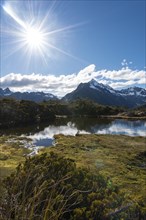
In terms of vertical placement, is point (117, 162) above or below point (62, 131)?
below

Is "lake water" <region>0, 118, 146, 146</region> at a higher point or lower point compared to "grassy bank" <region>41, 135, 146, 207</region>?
higher

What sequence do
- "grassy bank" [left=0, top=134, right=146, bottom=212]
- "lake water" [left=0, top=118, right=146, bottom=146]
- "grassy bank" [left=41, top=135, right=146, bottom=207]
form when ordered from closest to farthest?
"grassy bank" [left=41, top=135, right=146, bottom=207]
"grassy bank" [left=0, top=134, right=146, bottom=212]
"lake water" [left=0, top=118, right=146, bottom=146]

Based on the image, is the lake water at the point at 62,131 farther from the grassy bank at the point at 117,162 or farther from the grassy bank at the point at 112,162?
the grassy bank at the point at 117,162

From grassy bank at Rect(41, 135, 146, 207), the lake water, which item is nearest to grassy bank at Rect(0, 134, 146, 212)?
grassy bank at Rect(41, 135, 146, 207)

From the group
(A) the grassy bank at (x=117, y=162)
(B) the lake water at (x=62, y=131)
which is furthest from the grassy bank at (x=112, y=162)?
(B) the lake water at (x=62, y=131)

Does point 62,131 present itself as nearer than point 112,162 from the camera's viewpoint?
No

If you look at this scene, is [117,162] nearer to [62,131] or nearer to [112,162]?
[112,162]

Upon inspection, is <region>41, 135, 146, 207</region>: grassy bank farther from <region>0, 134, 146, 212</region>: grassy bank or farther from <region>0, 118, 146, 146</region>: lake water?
<region>0, 118, 146, 146</region>: lake water

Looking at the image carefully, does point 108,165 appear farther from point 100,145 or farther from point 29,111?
point 29,111

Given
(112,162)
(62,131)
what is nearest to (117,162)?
(112,162)

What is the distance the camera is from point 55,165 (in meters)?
9.51

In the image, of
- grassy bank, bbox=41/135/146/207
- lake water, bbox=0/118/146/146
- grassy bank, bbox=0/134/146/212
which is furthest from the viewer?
lake water, bbox=0/118/146/146

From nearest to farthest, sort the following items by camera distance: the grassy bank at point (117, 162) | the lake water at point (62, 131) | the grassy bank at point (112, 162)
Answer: the grassy bank at point (117, 162), the grassy bank at point (112, 162), the lake water at point (62, 131)

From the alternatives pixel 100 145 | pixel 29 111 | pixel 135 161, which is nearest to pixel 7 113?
pixel 29 111
